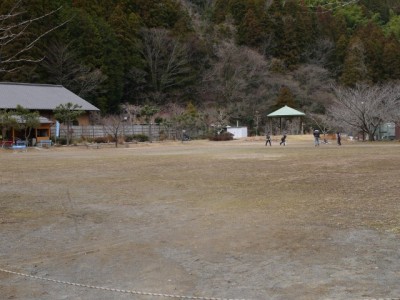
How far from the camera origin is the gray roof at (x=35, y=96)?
1383 inches

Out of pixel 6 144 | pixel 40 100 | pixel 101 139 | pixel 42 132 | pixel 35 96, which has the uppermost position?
pixel 35 96

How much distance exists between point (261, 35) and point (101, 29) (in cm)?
1924

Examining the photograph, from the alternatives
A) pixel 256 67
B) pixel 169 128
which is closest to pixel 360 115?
pixel 169 128

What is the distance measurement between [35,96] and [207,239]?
Answer: 114 ft

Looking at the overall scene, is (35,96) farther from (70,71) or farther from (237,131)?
(237,131)

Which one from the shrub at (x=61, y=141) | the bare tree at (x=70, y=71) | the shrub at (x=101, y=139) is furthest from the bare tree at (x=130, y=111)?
the shrub at (x=61, y=141)

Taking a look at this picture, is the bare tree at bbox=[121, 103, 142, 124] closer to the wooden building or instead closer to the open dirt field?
the wooden building

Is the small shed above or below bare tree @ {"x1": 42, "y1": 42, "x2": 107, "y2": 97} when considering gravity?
below

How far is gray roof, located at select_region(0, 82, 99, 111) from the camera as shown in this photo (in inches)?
1383

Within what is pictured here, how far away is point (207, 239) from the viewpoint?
5242mm

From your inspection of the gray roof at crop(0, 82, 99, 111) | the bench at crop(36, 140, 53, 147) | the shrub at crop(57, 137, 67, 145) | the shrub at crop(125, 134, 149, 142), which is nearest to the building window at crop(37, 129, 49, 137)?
the shrub at crop(57, 137, 67, 145)

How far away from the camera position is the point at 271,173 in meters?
11.7

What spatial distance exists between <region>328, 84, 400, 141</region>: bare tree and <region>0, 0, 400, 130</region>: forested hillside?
Result: 1386 cm

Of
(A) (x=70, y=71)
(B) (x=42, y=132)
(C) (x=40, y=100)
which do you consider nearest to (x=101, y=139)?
(B) (x=42, y=132)
